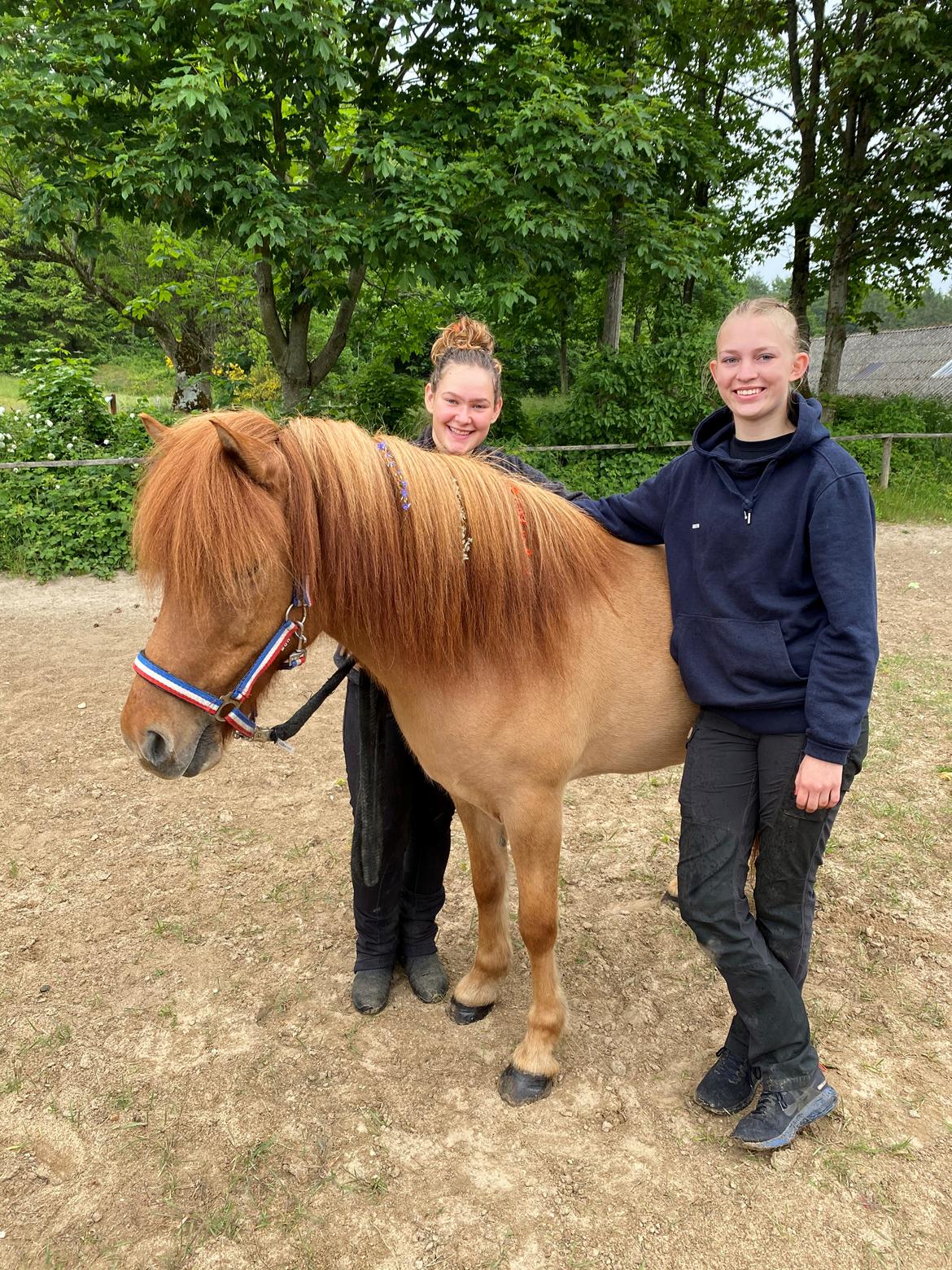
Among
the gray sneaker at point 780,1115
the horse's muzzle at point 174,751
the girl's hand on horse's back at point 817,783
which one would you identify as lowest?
the gray sneaker at point 780,1115

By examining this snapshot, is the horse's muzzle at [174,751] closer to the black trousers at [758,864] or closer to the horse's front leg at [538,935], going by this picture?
the horse's front leg at [538,935]

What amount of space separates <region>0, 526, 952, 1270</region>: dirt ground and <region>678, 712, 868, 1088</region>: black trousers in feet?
1.27

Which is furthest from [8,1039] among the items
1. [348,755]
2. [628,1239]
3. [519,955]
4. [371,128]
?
[371,128]

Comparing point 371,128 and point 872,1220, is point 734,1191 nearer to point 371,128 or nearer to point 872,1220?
point 872,1220

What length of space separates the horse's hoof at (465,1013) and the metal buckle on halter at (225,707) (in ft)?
5.13

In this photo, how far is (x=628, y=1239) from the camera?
180cm

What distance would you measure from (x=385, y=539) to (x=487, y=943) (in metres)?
1.59

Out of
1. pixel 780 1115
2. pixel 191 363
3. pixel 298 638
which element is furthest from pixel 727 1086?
pixel 191 363

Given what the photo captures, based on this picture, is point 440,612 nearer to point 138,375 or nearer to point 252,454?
point 252,454

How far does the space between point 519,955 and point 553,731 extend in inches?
52.9

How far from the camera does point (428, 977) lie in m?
2.71

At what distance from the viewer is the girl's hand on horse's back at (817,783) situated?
1.75m

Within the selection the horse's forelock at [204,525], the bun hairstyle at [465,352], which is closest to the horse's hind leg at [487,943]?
the horse's forelock at [204,525]

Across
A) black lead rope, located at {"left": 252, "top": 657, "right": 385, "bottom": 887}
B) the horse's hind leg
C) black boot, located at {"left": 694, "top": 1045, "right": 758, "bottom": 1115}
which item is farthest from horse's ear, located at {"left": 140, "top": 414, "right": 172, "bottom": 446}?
black boot, located at {"left": 694, "top": 1045, "right": 758, "bottom": 1115}
